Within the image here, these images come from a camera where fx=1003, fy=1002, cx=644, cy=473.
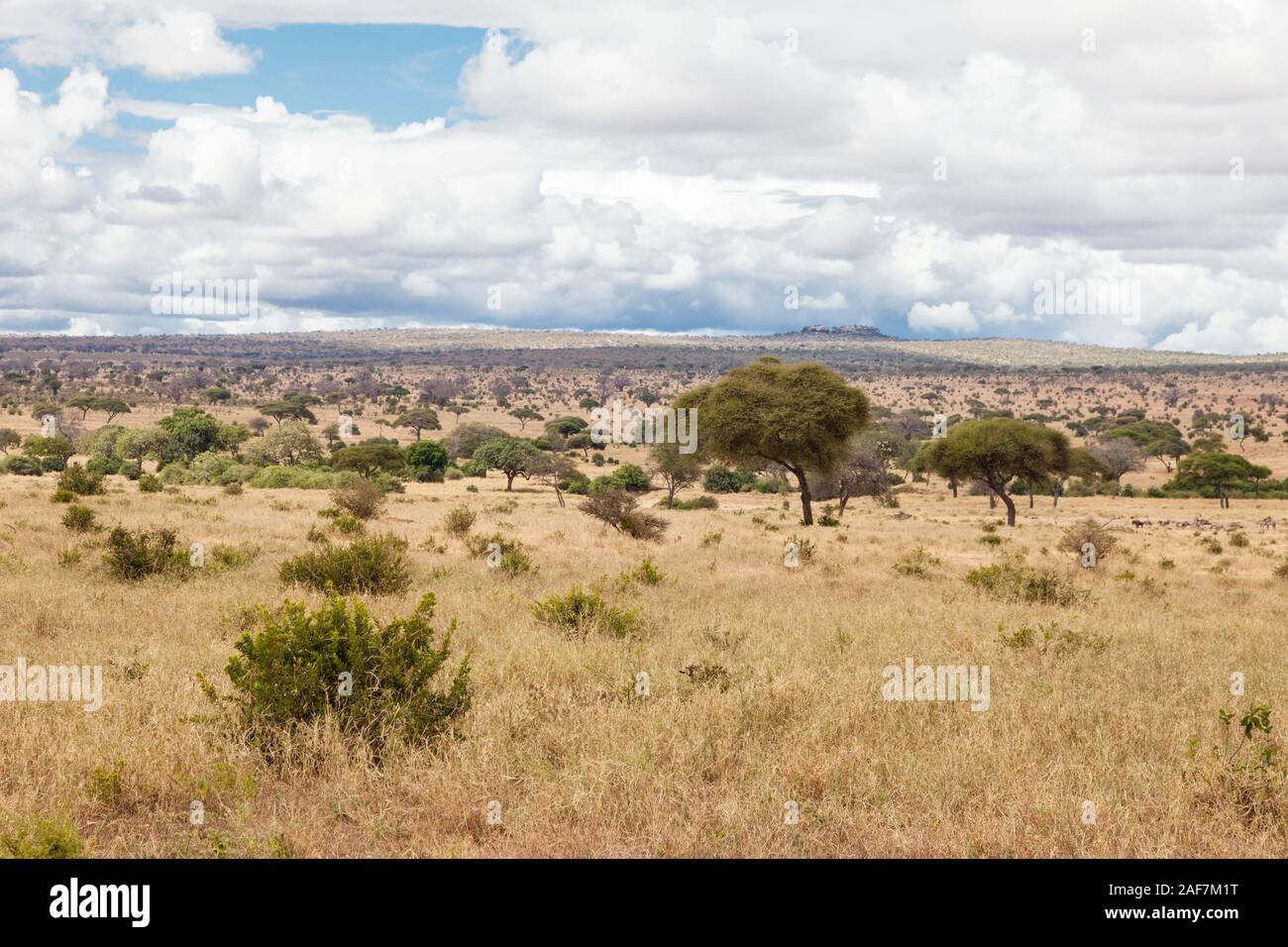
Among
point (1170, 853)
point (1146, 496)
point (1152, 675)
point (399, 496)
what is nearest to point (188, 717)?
point (1170, 853)

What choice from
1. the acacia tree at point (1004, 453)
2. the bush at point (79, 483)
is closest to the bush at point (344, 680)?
the bush at point (79, 483)

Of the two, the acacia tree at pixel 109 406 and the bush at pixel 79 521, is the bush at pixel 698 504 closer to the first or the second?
the bush at pixel 79 521

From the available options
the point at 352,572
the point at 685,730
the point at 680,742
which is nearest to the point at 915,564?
the point at 352,572

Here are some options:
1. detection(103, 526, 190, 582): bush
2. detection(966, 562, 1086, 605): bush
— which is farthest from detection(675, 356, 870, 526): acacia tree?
detection(103, 526, 190, 582): bush

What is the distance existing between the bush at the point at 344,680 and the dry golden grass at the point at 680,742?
0.33 m

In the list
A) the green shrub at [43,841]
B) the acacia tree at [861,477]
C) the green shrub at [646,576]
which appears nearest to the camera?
the green shrub at [43,841]

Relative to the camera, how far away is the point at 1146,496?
66.8 meters

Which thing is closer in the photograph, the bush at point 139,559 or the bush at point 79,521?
the bush at point 139,559

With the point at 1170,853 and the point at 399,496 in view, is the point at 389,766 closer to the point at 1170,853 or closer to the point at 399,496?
the point at 1170,853

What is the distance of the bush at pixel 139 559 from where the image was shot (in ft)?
51.9

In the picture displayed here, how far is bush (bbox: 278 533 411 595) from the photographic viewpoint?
50.3ft

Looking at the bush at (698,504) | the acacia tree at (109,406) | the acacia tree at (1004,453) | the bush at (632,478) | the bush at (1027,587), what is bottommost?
the bush at (698,504)

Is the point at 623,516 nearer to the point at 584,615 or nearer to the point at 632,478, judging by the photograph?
the point at 584,615

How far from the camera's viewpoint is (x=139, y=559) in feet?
52.3
